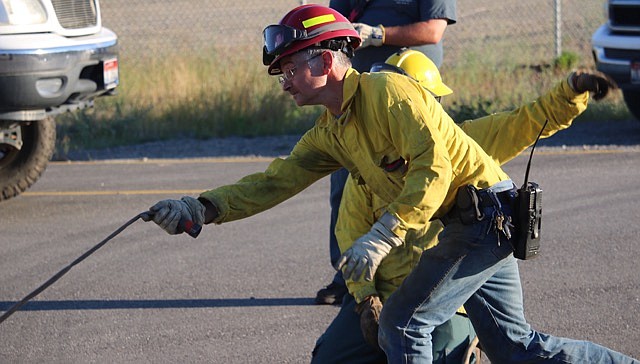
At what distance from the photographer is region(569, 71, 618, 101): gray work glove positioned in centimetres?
423

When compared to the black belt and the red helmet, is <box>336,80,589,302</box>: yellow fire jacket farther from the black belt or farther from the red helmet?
the red helmet

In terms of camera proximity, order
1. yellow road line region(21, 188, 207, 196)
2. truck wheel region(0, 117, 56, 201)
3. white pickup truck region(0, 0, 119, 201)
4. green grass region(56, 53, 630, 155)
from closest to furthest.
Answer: white pickup truck region(0, 0, 119, 201) → truck wheel region(0, 117, 56, 201) → yellow road line region(21, 188, 207, 196) → green grass region(56, 53, 630, 155)

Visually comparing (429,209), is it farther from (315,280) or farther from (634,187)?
(634,187)

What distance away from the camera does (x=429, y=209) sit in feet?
11.9

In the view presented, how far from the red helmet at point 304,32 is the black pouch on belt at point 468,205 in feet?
2.31

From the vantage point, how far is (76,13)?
8734mm

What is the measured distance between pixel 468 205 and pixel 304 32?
854 millimetres

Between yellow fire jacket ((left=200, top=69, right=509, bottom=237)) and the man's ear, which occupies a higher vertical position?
the man's ear

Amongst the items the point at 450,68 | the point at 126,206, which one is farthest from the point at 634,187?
the point at 450,68

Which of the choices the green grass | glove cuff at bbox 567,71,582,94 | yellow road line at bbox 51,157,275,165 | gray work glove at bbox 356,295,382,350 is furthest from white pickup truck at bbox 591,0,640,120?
gray work glove at bbox 356,295,382,350

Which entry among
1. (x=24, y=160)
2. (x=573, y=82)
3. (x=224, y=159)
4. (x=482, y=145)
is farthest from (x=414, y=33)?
(x=224, y=159)

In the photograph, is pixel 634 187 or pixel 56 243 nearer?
pixel 56 243

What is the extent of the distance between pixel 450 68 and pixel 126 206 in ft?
25.0

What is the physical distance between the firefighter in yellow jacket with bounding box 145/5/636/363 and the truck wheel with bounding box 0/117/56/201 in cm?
488
